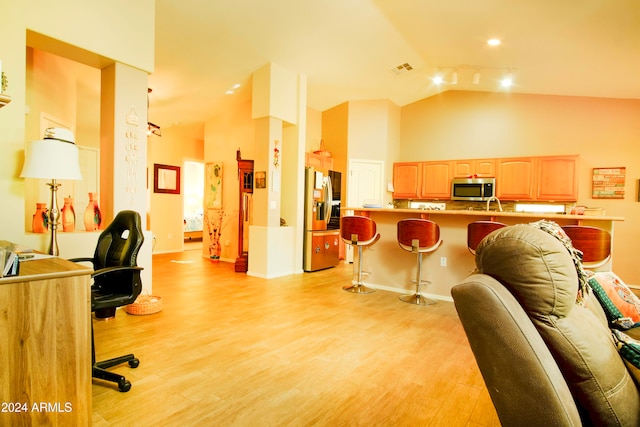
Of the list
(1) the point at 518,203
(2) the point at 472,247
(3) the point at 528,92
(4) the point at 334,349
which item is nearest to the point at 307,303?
(4) the point at 334,349

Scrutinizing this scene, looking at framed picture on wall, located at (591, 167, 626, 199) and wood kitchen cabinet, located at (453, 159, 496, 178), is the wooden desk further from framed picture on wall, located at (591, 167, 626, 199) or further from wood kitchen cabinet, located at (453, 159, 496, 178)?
framed picture on wall, located at (591, 167, 626, 199)

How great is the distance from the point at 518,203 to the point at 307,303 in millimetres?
4536

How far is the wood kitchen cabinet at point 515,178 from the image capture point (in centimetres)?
559

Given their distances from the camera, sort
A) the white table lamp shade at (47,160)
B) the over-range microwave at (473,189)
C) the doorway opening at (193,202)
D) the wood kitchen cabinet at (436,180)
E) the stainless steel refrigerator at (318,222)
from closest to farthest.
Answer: the white table lamp shade at (47,160), the stainless steel refrigerator at (318,222), the over-range microwave at (473,189), the wood kitchen cabinet at (436,180), the doorway opening at (193,202)

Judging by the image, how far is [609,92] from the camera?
4930 millimetres

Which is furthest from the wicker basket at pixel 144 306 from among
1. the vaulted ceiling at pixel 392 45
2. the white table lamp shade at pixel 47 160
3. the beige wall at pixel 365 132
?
the beige wall at pixel 365 132

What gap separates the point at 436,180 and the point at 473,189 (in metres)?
0.74

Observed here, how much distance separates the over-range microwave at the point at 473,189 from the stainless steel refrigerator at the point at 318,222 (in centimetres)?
234

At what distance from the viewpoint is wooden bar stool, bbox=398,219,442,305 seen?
3496 mm

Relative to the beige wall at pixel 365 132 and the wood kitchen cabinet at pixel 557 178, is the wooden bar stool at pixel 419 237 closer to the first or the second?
the beige wall at pixel 365 132

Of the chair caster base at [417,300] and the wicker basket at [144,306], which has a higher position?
the wicker basket at [144,306]

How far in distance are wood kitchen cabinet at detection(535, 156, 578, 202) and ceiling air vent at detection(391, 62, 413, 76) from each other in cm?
266

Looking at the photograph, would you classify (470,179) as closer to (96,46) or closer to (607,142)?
(607,142)

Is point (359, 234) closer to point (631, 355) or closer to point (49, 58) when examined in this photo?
point (631, 355)
